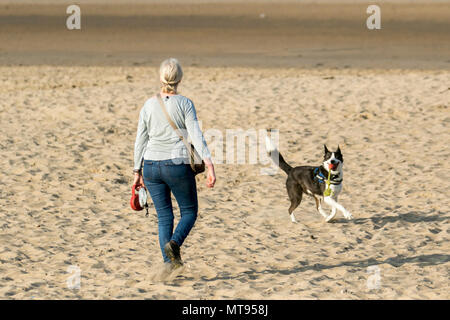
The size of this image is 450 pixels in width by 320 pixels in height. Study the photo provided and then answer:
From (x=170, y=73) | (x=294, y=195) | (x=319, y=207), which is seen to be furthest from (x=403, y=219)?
(x=170, y=73)

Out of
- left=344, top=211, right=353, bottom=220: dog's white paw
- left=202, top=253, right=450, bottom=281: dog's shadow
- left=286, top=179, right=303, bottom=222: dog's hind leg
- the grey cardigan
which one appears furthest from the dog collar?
the grey cardigan

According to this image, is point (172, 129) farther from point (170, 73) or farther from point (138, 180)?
point (138, 180)

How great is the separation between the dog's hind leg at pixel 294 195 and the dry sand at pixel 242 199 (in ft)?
0.57

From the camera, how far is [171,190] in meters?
6.58

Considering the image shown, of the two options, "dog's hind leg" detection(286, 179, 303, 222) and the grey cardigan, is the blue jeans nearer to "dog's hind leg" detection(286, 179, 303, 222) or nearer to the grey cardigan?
the grey cardigan

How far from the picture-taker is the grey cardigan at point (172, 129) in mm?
6352

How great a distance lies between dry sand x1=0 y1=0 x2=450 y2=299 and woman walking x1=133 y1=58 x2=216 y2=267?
2.22ft

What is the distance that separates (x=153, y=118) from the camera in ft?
21.0

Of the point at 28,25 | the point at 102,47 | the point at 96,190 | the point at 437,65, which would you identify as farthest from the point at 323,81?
the point at 28,25

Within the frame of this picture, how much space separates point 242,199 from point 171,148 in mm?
3786

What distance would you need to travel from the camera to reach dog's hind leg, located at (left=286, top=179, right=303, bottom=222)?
9.05m

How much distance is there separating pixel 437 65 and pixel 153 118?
18.6 meters

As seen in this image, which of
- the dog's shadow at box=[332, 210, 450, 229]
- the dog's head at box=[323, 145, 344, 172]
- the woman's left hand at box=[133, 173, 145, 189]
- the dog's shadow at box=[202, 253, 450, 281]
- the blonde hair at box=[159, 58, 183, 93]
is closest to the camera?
the blonde hair at box=[159, 58, 183, 93]
